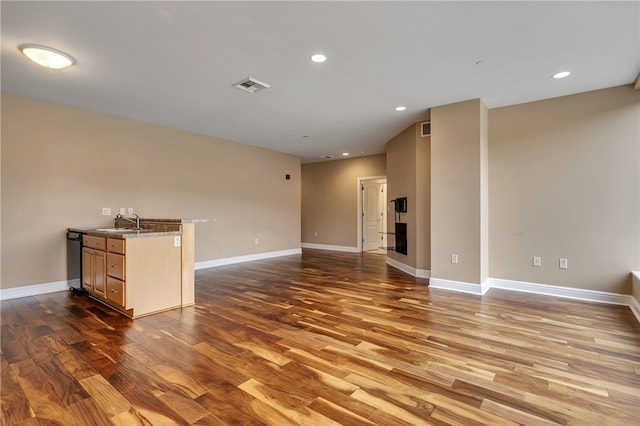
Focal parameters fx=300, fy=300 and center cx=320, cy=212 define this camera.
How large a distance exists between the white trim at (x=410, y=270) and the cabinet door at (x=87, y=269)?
472cm

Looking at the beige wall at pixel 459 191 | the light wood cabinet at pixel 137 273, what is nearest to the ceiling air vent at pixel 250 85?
the light wood cabinet at pixel 137 273

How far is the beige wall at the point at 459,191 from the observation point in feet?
13.2

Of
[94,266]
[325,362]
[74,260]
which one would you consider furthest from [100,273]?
[325,362]

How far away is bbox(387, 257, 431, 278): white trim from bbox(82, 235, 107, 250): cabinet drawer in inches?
177

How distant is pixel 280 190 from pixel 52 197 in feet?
14.3

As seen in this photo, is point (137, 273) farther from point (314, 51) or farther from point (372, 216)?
point (372, 216)

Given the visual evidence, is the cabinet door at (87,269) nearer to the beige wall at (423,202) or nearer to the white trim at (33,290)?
the white trim at (33,290)

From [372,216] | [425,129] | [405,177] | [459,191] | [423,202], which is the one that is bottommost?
[372,216]

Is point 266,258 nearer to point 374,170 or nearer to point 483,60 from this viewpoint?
point 374,170

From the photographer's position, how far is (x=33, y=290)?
3.94 metres

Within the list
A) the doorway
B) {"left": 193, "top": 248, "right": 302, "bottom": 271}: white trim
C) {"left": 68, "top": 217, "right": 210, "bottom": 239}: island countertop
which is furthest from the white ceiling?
the doorway

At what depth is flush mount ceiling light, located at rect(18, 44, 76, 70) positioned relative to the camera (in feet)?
8.77

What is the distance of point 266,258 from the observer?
23.1ft

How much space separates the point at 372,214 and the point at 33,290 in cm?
707
